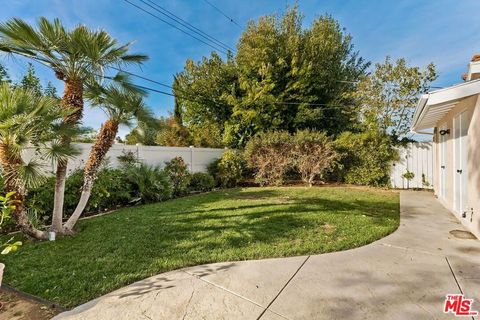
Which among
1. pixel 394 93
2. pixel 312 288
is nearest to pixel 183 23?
pixel 394 93

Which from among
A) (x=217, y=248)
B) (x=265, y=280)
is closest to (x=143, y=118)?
(x=217, y=248)

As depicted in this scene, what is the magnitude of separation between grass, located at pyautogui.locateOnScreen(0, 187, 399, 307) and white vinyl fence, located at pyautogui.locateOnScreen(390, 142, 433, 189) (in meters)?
5.09

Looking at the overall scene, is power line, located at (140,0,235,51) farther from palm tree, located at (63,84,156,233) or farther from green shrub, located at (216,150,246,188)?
green shrub, located at (216,150,246,188)

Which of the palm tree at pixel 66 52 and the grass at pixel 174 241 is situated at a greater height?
the palm tree at pixel 66 52

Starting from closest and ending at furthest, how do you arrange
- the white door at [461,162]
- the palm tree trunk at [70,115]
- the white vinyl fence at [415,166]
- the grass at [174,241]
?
the grass at [174,241] → the palm tree trunk at [70,115] → the white door at [461,162] → the white vinyl fence at [415,166]

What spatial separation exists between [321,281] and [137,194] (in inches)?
244

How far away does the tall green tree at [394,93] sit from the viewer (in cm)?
1145

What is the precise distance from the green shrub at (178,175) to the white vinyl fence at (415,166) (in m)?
8.73

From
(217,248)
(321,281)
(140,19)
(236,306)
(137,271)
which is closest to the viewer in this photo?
(236,306)

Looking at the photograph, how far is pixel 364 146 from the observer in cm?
1113

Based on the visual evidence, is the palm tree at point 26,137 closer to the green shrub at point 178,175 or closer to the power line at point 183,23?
the green shrub at point 178,175

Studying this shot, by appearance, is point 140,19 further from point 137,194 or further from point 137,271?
point 137,271

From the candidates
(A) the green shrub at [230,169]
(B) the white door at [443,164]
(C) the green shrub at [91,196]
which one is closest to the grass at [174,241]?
(C) the green shrub at [91,196]

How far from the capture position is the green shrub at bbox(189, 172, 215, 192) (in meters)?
9.98
